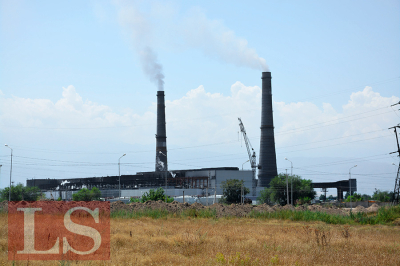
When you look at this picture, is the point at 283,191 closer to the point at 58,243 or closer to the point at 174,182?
the point at 174,182

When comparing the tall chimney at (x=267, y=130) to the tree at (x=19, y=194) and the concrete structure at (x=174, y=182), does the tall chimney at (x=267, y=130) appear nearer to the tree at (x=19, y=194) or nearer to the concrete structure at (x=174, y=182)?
the concrete structure at (x=174, y=182)

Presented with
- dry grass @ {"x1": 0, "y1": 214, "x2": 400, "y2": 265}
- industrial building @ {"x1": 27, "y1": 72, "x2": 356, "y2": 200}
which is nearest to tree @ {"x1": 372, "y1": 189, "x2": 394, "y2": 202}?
industrial building @ {"x1": 27, "y1": 72, "x2": 356, "y2": 200}

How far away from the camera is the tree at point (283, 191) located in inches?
3095

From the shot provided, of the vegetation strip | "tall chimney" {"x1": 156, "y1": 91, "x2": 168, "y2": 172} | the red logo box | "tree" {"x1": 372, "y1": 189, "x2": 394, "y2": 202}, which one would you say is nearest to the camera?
the red logo box

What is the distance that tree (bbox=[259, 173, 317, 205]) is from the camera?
258 ft

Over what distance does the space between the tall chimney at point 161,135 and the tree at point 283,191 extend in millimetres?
22173

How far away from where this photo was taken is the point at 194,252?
1320 centimetres

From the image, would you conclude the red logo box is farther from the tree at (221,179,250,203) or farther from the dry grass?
the tree at (221,179,250,203)

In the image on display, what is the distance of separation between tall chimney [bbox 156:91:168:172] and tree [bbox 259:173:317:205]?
22.2m

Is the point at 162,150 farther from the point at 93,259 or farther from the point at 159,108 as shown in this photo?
the point at 93,259

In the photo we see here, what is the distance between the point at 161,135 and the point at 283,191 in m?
27.9

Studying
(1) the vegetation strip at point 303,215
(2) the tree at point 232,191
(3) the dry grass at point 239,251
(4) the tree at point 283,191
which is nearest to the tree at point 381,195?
(4) the tree at point 283,191

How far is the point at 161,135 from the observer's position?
8156 cm

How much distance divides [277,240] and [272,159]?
64.4 m
